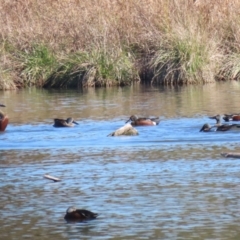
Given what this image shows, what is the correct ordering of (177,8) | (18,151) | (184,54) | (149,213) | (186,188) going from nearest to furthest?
1. (149,213)
2. (186,188)
3. (18,151)
4. (184,54)
5. (177,8)

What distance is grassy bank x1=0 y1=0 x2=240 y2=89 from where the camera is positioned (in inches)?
957

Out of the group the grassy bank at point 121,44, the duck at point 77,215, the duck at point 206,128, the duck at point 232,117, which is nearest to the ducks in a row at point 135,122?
the duck at point 232,117

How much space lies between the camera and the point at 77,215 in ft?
27.3

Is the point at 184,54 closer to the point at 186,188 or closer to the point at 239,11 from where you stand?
the point at 239,11

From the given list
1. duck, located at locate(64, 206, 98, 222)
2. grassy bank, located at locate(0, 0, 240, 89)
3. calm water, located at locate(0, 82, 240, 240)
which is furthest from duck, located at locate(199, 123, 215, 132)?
grassy bank, located at locate(0, 0, 240, 89)

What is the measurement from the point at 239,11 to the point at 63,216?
18772mm

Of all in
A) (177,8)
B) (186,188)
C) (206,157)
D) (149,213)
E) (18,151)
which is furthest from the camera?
(177,8)

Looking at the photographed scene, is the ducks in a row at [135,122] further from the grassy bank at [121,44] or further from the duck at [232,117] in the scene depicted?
the grassy bank at [121,44]

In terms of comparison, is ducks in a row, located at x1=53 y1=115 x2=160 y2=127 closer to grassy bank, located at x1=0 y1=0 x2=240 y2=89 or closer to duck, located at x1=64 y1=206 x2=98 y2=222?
duck, located at x1=64 y1=206 x2=98 y2=222

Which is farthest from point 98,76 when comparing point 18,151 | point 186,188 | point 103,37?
point 186,188

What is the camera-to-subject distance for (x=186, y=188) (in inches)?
378

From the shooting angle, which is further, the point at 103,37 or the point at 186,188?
the point at 103,37

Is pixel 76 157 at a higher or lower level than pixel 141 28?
lower

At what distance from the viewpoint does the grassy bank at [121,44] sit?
79.7ft
